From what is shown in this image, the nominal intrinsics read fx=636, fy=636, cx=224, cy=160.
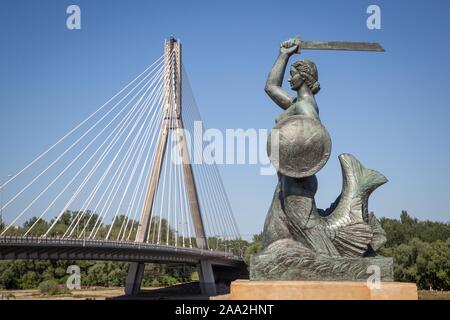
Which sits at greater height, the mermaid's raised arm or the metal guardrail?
the mermaid's raised arm

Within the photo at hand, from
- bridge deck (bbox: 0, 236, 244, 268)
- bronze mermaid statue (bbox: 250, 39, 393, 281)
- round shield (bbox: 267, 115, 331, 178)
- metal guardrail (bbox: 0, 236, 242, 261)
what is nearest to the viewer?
bronze mermaid statue (bbox: 250, 39, 393, 281)

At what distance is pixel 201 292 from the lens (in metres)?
43.0

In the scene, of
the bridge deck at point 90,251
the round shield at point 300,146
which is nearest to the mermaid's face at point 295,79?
the round shield at point 300,146

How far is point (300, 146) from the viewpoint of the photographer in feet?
33.9

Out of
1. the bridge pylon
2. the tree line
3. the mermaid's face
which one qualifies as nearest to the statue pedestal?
the mermaid's face

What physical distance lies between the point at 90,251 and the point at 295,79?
21.5m

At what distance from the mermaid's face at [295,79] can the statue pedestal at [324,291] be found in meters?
3.53

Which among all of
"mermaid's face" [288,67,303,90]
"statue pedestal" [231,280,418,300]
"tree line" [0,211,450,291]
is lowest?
"tree line" [0,211,450,291]

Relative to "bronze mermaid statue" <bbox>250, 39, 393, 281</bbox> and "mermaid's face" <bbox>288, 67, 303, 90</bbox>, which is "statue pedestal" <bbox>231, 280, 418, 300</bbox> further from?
"mermaid's face" <bbox>288, 67, 303, 90</bbox>

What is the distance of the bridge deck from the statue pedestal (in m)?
16.0

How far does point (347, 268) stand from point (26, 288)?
40755mm

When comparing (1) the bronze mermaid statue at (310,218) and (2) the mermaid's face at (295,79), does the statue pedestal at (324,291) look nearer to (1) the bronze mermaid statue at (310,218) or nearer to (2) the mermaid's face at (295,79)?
(1) the bronze mermaid statue at (310,218)

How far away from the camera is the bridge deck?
24953mm
